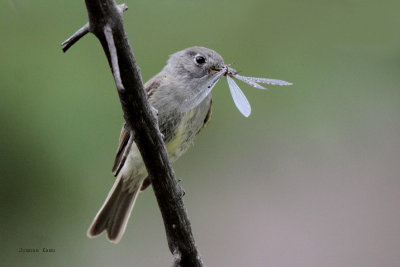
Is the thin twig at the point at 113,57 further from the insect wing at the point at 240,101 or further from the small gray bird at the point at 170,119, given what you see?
the small gray bird at the point at 170,119

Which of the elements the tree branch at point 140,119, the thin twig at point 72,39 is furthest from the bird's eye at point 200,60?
the thin twig at point 72,39

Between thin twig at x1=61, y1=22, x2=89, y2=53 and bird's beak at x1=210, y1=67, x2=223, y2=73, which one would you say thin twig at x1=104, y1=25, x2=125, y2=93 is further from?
→ bird's beak at x1=210, y1=67, x2=223, y2=73

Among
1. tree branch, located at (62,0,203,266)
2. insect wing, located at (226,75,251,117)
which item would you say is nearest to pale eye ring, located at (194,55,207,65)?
insect wing, located at (226,75,251,117)

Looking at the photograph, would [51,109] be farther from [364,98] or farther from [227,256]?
[364,98]

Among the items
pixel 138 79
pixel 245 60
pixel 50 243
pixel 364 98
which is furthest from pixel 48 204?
pixel 364 98

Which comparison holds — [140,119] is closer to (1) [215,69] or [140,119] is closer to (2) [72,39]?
(2) [72,39]

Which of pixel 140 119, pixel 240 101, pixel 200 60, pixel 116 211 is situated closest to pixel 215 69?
pixel 200 60

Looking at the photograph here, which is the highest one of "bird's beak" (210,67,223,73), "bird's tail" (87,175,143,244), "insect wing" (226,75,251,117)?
"bird's beak" (210,67,223,73)
